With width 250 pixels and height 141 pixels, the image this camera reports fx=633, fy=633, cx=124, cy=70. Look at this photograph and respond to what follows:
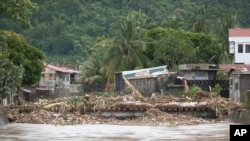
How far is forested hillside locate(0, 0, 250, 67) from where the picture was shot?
414 ft

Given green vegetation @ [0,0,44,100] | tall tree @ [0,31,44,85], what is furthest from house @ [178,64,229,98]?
green vegetation @ [0,0,44,100]

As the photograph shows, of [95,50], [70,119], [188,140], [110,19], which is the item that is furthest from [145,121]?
[110,19]

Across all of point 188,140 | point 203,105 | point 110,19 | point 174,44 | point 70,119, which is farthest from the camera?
point 110,19

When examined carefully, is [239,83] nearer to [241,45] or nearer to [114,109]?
[114,109]

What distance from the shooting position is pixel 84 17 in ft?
449

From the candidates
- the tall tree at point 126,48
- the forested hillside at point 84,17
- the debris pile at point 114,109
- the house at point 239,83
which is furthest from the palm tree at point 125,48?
the forested hillside at point 84,17

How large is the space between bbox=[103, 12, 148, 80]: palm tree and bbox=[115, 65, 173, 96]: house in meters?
4.09

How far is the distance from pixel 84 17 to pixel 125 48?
66.0m

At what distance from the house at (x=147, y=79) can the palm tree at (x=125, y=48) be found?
409cm

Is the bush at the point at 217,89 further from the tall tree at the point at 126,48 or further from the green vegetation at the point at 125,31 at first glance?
the tall tree at the point at 126,48

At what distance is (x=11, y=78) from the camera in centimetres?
4259

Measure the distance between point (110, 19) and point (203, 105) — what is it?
92.0 m

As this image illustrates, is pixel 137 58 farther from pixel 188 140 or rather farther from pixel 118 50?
pixel 188 140

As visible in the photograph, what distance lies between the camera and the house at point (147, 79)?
206ft
